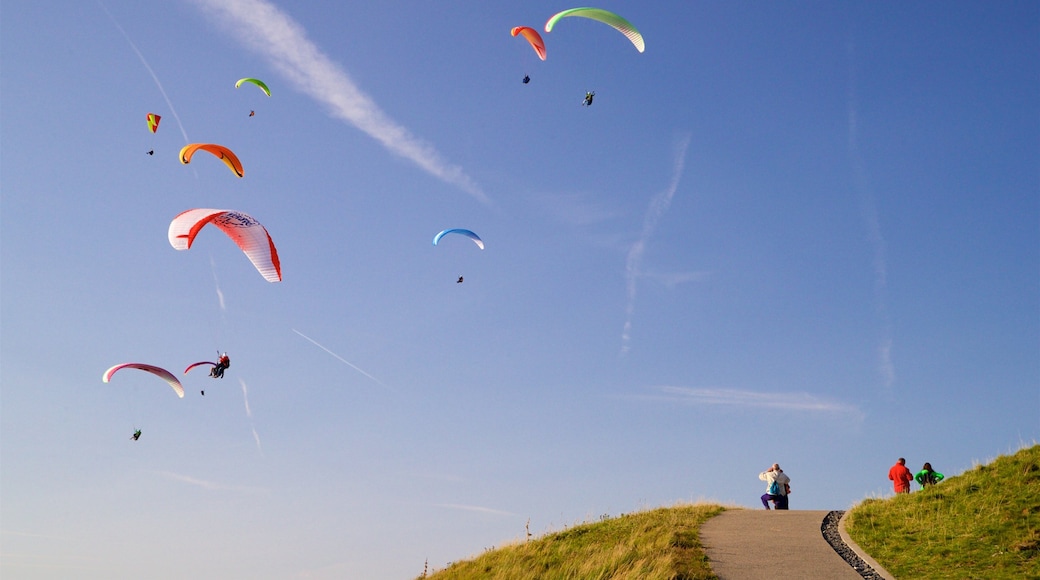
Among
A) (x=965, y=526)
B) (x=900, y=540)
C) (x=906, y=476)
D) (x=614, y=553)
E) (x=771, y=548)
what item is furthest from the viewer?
(x=906, y=476)

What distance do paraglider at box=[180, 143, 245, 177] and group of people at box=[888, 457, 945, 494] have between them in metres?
25.1

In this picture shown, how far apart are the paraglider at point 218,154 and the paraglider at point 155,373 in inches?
307

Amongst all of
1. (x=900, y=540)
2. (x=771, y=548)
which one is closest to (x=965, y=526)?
(x=900, y=540)

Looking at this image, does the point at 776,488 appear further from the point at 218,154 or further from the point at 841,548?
the point at 218,154

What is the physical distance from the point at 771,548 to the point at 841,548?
1.67 m

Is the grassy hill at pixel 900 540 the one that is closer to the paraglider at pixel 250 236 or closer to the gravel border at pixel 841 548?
the gravel border at pixel 841 548

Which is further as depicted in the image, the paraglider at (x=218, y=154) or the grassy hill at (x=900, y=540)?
the paraglider at (x=218, y=154)

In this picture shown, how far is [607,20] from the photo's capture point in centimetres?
3062

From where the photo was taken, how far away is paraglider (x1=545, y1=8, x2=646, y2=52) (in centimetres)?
2992

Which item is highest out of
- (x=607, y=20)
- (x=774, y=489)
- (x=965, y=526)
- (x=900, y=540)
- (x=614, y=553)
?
(x=607, y=20)

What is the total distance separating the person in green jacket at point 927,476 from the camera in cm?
2508

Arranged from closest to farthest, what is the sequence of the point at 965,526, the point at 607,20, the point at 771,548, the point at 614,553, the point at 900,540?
the point at 965,526
the point at 614,553
the point at 900,540
the point at 771,548
the point at 607,20

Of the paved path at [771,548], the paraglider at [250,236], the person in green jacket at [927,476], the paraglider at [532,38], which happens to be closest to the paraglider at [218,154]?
the paraglider at [250,236]

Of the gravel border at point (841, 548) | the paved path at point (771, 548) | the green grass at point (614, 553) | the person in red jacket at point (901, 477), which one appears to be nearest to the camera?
the paved path at point (771, 548)
